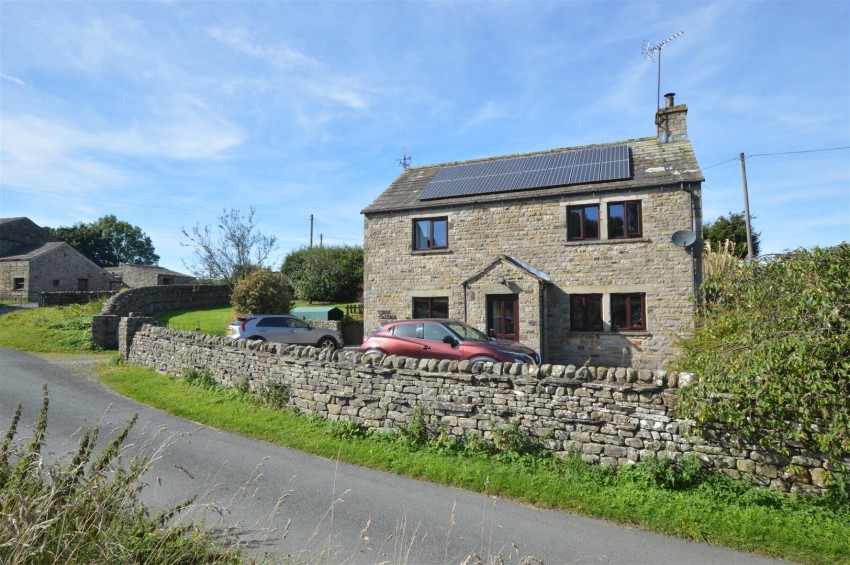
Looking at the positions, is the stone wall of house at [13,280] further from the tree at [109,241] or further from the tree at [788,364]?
the tree at [788,364]

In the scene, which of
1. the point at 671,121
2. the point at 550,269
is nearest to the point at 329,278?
the point at 550,269

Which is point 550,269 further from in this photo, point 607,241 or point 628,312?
point 628,312

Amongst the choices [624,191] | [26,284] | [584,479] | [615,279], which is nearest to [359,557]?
[584,479]

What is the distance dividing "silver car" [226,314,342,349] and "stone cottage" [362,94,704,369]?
207 centimetres

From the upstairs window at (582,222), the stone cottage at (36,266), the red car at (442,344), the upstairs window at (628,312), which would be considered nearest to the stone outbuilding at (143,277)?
the stone cottage at (36,266)

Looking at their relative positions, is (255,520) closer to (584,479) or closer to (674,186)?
(584,479)

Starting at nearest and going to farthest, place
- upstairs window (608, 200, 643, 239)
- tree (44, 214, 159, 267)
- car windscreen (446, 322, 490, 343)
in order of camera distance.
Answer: car windscreen (446, 322, 490, 343) < upstairs window (608, 200, 643, 239) < tree (44, 214, 159, 267)

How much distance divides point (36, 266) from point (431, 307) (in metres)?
36.4

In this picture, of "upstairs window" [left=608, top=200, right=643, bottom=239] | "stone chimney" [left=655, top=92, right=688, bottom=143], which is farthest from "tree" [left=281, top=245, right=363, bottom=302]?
"stone chimney" [left=655, top=92, right=688, bottom=143]

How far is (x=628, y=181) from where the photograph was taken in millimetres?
15602

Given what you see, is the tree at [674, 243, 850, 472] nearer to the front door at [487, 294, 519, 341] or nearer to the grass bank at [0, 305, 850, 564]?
the grass bank at [0, 305, 850, 564]

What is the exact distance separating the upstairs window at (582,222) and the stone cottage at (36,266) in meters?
40.5

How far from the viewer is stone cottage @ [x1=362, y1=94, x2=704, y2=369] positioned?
14.9 m

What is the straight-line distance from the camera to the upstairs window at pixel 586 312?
51.8 ft
